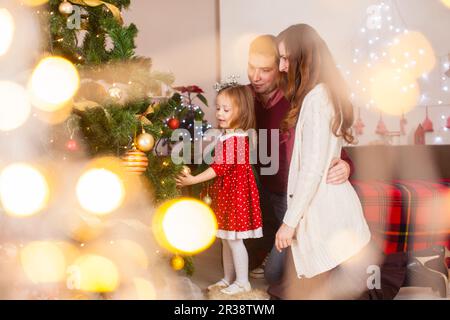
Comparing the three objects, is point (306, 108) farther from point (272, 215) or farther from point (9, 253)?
point (9, 253)

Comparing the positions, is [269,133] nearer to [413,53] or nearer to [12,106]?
[12,106]

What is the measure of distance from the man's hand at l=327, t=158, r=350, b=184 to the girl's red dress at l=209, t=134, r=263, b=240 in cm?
32

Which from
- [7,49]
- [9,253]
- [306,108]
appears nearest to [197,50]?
[306,108]

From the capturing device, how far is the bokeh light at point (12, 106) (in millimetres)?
1134

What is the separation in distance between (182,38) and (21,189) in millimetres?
2288

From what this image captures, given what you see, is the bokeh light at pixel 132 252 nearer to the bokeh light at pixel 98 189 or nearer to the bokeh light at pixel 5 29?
the bokeh light at pixel 98 189

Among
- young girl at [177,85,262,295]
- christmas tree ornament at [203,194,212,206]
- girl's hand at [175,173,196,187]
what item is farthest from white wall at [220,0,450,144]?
girl's hand at [175,173,196,187]

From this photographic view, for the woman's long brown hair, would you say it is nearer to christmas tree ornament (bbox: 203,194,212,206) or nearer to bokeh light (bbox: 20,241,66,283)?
christmas tree ornament (bbox: 203,194,212,206)

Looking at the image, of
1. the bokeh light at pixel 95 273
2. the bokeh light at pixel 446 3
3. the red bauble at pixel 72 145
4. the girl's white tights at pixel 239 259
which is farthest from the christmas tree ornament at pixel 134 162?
the bokeh light at pixel 446 3

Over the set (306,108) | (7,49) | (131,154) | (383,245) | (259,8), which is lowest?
(383,245)

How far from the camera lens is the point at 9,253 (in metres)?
1.12

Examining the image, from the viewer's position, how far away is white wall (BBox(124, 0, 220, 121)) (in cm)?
310

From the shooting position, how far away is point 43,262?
1.20 metres

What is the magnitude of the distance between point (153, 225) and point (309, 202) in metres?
0.50
